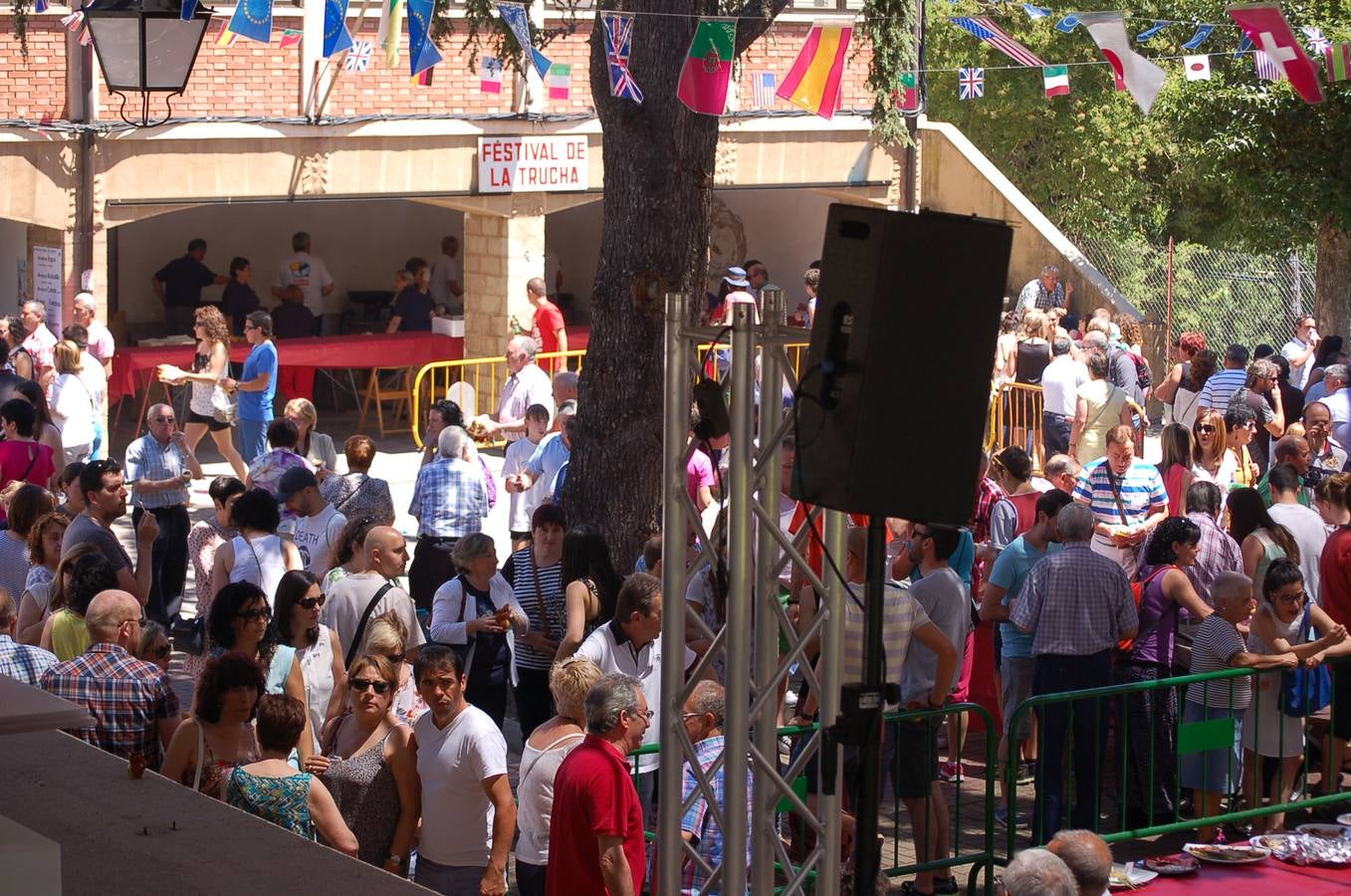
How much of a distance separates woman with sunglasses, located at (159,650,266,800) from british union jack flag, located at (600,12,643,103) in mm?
5917

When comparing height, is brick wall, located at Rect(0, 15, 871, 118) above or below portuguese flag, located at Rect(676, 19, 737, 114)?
above

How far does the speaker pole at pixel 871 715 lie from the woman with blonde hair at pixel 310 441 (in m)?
6.71

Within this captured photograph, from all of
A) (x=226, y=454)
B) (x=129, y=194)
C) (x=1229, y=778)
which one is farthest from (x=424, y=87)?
(x=1229, y=778)

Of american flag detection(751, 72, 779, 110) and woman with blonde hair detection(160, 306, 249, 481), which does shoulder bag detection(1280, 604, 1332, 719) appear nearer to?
woman with blonde hair detection(160, 306, 249, 481)

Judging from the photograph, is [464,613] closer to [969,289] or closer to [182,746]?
[182,746]

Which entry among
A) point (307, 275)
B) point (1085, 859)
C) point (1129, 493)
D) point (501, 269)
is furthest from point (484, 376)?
point (1085, 859)

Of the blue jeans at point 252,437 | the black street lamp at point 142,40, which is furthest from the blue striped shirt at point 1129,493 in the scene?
the blue jeans at point 252,437

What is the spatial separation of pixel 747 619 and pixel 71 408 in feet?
30.1

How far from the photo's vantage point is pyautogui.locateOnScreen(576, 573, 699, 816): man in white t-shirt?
7246mm

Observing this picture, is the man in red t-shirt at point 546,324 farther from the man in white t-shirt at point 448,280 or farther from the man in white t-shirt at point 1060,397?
the man in white t-shirt at point 1060,397

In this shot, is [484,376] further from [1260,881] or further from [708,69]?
[1260,881]

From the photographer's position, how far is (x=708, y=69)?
1084 cm

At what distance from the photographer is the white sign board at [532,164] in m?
19.5

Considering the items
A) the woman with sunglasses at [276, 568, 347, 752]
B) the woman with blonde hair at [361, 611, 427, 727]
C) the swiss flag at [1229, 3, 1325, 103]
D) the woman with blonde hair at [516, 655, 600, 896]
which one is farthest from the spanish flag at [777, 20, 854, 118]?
the woman with blonde hair at [516, 655, 600, 896]
